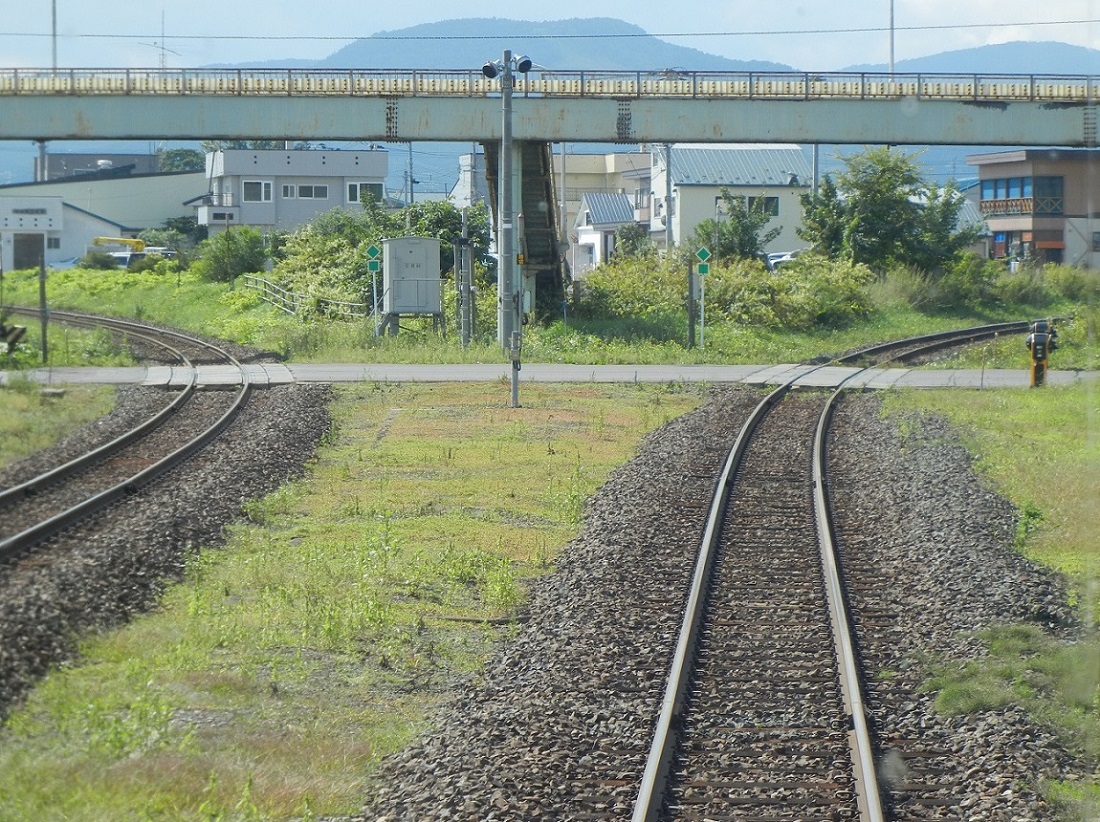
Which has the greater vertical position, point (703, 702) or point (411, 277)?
point (411, 277)

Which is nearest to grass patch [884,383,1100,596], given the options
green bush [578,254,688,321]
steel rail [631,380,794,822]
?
steel rail [631,380,794,822]

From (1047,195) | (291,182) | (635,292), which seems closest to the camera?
(635,292)

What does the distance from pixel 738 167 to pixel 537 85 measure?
1797 inches

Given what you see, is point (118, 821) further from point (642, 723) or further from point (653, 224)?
point (653, 224)

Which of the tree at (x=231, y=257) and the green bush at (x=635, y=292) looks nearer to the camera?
the green bush at (x=635, y=292)

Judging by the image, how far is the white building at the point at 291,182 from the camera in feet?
278

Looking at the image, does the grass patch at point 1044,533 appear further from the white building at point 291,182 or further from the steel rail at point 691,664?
the white building at point 291,182

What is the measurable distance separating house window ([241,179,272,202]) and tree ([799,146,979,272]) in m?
46.8

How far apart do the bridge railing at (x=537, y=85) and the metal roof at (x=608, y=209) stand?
5295cm

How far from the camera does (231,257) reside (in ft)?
191

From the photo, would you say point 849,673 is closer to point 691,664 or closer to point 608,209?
point 691,664

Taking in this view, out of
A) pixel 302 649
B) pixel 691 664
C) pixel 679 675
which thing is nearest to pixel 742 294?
pixel 302 649

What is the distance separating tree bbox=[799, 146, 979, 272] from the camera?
46250mm

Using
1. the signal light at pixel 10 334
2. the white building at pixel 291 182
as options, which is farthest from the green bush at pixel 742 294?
the white building at pixel 291 182
